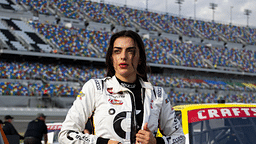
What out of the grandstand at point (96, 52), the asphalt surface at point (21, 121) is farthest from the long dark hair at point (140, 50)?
the asphalt surface at point (21, 121)

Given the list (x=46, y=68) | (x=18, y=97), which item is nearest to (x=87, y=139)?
(x=18, y=97)

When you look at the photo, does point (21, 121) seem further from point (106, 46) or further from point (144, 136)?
point (144, 136)

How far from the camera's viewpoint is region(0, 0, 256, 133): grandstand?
23.5 m

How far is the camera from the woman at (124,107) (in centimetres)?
169

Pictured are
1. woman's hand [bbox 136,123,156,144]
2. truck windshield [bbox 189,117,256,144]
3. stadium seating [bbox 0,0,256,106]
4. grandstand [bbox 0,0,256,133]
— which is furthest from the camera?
stadium seating [bbox 0,0,256,106]

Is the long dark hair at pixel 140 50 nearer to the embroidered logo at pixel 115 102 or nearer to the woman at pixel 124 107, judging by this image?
the woman at pixel 124 107

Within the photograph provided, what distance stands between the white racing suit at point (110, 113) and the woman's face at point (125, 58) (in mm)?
67

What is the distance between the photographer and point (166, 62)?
3378 centimetres

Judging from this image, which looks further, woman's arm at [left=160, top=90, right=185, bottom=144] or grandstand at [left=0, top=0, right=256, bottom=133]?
grandstand at [left=0, top=0, right=256, bottom=133]

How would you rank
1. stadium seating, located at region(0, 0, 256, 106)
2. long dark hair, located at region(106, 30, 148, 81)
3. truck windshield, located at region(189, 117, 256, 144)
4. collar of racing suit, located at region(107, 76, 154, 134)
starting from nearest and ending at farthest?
collar of racing suit, located at region(107, 76, 154, 134) < long dark hair, located at region(106, 30, 148, 81) < truck windshield, located at region(189, 117, 256, 144) < stadium seating, located at region(0, 0, 256, 106)

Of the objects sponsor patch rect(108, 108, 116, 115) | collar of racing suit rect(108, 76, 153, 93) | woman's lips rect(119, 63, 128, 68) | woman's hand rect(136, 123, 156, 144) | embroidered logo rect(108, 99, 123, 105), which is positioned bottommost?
woman's hand rect(136, 123, 156, 144)

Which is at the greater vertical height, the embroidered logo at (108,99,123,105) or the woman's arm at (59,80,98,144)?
the embroidered logo at (108,99,123,105)

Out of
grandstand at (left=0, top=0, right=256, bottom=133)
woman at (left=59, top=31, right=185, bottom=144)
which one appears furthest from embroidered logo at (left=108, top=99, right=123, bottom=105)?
grandstand at (left=0, top=0, right=256, bottom=133)

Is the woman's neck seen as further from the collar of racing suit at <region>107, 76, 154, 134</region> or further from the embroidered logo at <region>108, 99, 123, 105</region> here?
the embroidered logo at <region>108, 99, 123, 105</region>
